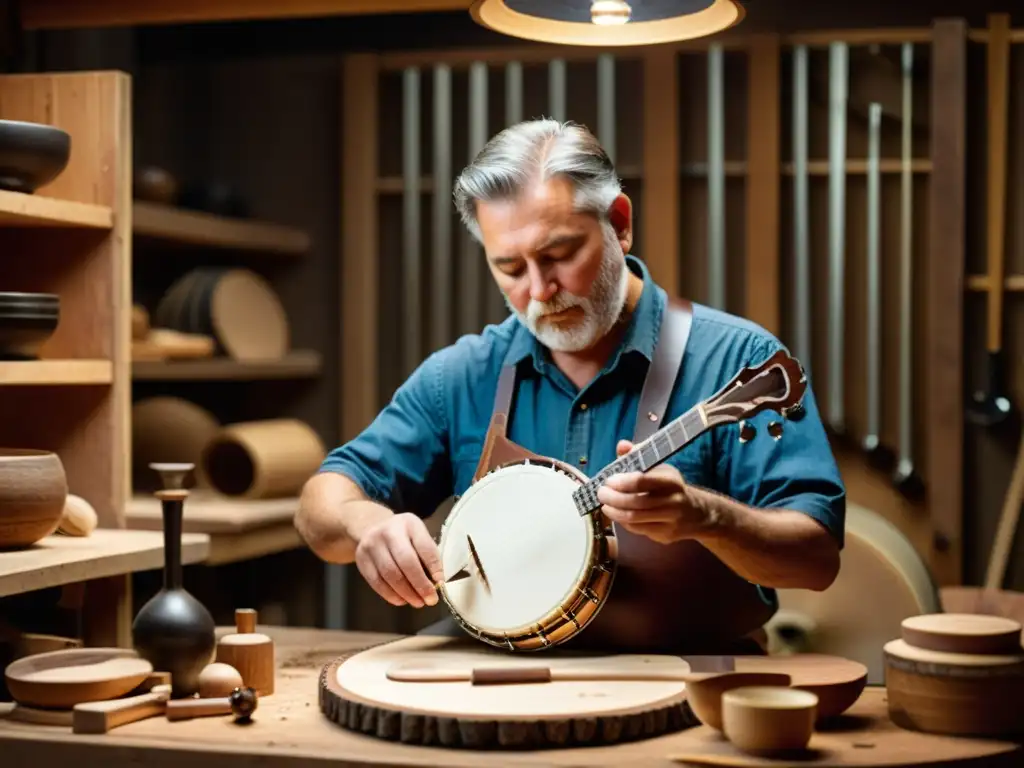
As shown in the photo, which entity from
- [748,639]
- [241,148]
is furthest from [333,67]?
[748,639]

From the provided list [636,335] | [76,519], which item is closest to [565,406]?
[636,335]

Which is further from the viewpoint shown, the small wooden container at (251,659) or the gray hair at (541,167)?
the gray hair at (541,167)

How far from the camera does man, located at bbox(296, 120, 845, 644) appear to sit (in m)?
2.76

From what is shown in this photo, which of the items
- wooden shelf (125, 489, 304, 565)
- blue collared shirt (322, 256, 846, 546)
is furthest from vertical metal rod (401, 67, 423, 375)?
blue collared shirt (322, 256, 846, 546)

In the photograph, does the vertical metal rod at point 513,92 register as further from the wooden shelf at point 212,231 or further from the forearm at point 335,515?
the forearm at point 335,515

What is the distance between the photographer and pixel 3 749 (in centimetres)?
248

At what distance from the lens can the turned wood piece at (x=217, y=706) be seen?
2.51m

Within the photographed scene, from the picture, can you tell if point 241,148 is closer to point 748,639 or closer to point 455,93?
point 455,93

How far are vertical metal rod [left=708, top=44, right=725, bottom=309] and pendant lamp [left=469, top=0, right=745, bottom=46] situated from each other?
287 centimetres

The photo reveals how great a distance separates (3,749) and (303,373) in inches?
153

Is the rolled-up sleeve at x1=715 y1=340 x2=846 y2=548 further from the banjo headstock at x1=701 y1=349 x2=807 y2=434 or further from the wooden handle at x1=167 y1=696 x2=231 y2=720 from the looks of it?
the wooden handle at x1=167 y1=696 x2=231 y2=720

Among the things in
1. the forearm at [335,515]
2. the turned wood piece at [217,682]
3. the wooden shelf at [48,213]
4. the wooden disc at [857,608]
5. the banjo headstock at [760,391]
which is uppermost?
the wooden shelf at [48,213]

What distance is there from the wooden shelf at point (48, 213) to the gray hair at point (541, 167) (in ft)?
3.69

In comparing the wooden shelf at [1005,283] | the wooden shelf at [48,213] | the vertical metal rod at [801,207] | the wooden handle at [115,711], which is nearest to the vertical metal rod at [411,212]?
the vertical metal rod at [801,207]
